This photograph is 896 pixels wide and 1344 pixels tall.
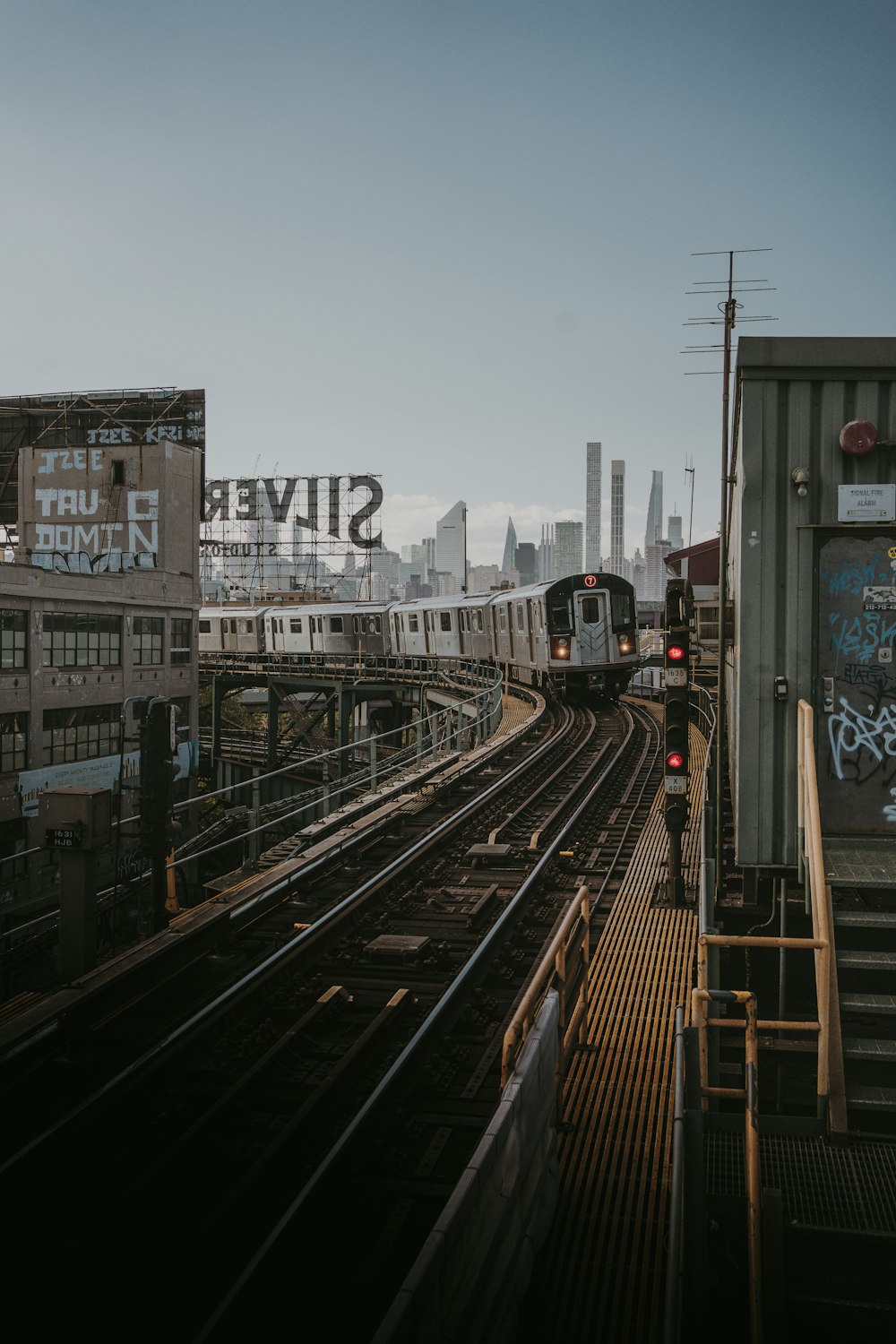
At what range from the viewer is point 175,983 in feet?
25.1

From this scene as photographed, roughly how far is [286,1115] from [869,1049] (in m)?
3.37

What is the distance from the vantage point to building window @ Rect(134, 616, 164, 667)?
33.8 meters

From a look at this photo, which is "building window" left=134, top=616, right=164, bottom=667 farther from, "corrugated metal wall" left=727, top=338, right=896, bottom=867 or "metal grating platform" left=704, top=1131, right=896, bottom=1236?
"metal grating platform" left=704, top=1131, right=896, bottom=1236

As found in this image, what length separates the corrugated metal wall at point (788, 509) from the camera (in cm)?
699

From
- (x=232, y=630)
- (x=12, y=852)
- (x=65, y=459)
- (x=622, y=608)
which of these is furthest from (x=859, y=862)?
(x=232, y=630)

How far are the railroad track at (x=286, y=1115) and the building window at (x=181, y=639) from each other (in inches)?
1078

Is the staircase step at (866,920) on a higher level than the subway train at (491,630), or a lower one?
lower

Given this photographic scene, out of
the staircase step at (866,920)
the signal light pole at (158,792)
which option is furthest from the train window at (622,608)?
the staircase step at (866,920)

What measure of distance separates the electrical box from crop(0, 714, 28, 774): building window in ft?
68.5

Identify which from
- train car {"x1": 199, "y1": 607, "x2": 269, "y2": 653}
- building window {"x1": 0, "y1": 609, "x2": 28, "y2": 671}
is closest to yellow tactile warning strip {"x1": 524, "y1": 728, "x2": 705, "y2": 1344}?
building window {"x1": 0, "y1": 609, "x2": 28, "y2": 671}

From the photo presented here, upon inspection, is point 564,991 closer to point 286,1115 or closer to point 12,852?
point 286,1115

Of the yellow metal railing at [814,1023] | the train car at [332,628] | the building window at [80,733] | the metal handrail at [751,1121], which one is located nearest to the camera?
the metal handrail at [751,1121]

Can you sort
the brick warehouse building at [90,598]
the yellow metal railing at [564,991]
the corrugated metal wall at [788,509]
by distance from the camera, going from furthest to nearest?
the brick warehouse building at [90,598], the corrugated metal wall at [788,509], the yellow metal railing at [564,991]

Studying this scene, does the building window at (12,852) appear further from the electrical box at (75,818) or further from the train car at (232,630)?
the train car at (232,630)
